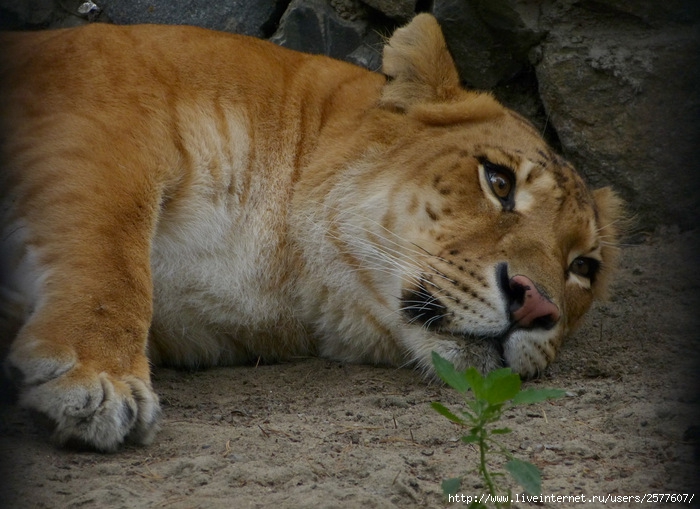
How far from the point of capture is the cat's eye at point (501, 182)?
13.2 ft

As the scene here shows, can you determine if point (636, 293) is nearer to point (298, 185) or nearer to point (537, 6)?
point (537, 6)

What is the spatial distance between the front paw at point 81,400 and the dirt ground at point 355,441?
65 mm

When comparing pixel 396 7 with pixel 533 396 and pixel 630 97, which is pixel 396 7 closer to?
pixel 630 97

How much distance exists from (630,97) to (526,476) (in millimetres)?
3580

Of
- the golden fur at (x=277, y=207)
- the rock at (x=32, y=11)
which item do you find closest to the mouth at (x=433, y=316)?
the golden fur at (x=277, y=207)

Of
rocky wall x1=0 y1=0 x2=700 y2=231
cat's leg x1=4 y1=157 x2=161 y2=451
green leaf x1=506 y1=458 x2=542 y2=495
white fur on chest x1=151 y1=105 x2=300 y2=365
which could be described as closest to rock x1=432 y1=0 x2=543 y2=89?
rocky wall x1=0 y1=0 x2=700 y2=231

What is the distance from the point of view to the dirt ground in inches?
104

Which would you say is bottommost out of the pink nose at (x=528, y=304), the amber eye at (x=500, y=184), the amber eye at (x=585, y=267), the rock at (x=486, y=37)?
the amber eye at (x=585, y=267)

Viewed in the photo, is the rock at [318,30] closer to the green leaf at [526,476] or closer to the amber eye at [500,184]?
the amber eye at [500,184]

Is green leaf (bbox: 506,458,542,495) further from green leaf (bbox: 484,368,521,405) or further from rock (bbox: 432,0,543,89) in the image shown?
rock (bbox: 432,0,543,89)

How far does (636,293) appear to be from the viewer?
5.30m

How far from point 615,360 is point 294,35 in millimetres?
2917

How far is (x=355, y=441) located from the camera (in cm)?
318

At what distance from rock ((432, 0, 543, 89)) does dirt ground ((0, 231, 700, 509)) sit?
6.62 feet
